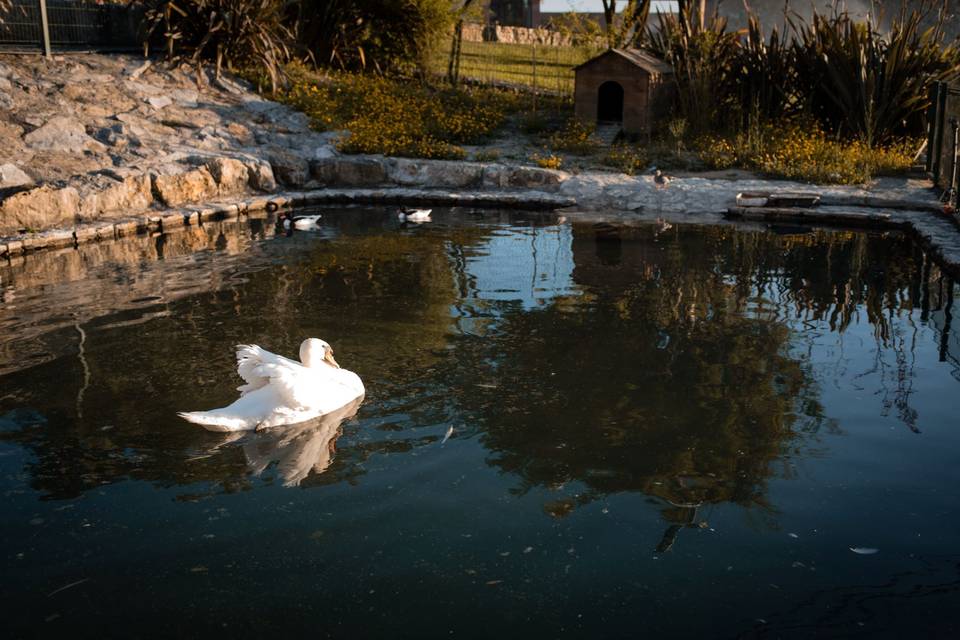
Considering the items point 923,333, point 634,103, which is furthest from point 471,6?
point 923,333

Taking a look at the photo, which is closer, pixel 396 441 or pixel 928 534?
pixel 928 534

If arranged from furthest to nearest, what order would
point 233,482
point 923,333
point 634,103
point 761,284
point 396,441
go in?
point 634,103 < point 761,284 < point 923,333 < point 396,441 < point 233,482

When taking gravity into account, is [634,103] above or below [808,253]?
above

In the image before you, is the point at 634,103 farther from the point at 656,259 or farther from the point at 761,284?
the point at 761,284

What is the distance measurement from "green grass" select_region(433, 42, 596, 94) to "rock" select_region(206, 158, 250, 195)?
878 cm

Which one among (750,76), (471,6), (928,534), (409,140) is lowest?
(928,534)

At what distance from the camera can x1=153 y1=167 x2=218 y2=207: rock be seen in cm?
1537

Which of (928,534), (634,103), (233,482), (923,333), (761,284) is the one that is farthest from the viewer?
(634,103)

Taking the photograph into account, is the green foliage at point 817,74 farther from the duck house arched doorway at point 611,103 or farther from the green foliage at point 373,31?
the green foliage at point 373,31

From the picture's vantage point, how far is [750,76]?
1902 cm

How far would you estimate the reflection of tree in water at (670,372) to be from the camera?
19.6 ft

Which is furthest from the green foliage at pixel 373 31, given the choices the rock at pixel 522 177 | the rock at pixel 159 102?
the rock at pixel 522 177

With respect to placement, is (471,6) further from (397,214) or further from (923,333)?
(923,333)

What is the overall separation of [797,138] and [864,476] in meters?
13.5
